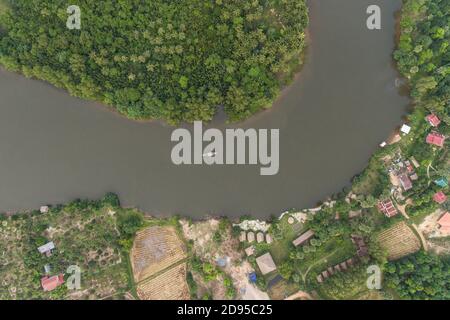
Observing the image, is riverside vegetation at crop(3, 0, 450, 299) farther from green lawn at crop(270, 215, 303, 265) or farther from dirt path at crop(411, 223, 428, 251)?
dirt path at crop(411, 223, 428, 251)

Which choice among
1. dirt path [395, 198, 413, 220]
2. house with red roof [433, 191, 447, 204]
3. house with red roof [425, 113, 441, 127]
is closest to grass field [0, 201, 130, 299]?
dirt path [395, 198, 413, 220]

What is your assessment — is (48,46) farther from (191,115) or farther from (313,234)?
(313,234)

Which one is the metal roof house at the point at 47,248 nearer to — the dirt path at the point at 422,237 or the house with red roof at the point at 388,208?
the house with red roof at the point at 388,208

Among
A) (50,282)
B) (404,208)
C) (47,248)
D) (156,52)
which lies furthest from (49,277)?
(404,208)

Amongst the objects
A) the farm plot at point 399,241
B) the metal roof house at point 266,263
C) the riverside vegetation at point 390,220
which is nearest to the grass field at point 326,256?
the riverside vegetation at point 390,220

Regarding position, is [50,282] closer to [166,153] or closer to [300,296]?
[166,153]
